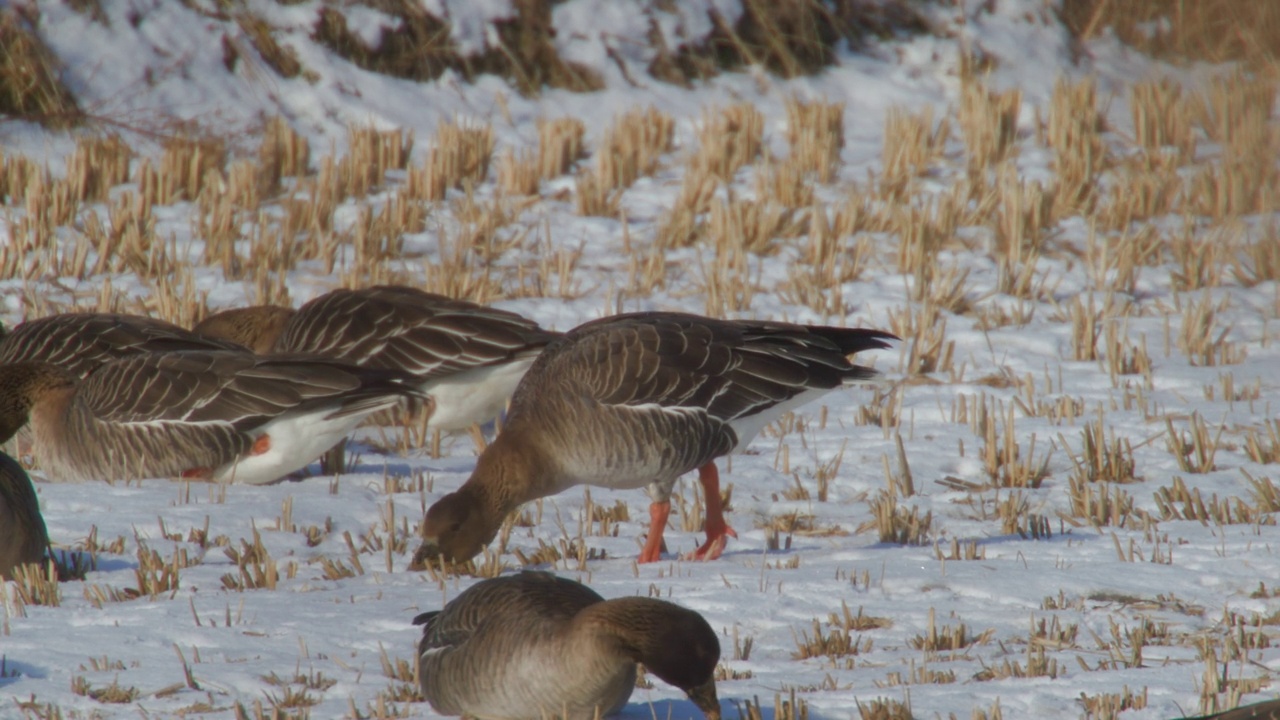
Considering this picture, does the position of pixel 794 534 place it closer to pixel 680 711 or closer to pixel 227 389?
pixel 680 711

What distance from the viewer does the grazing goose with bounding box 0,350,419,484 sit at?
7398 millimetres

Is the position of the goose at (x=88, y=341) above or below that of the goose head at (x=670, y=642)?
above

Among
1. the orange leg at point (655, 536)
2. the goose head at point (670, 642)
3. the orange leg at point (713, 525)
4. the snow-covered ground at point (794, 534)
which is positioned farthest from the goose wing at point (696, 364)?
the goose head at point (670, 642)

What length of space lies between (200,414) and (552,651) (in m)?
4.22

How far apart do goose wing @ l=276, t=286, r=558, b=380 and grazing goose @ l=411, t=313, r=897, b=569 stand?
155 centimetres

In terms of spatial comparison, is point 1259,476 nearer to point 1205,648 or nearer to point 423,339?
point 1205,648

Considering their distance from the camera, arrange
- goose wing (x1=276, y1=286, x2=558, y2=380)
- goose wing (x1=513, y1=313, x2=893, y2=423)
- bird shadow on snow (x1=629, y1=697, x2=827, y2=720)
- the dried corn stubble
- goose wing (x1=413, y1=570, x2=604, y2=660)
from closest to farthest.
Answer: goose wing (x1=413, y1=570, x2=604, y2=660)
bird shadow on snow (x1=629, y1=697, x2=827, y2=720)
goose wing (x1=513, y1=313, x2=893, y2=423)
goose wing (x1=276, y1=286, x2=558, y2=380)
the dried corn stubble

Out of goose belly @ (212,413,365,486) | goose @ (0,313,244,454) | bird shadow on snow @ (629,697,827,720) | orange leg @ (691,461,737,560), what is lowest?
bird shadow on snow @ (629,697,827,720)

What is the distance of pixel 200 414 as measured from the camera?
7438 mm

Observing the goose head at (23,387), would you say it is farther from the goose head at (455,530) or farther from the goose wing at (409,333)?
the goose head at (455,530)

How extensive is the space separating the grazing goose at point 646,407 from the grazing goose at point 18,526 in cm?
157

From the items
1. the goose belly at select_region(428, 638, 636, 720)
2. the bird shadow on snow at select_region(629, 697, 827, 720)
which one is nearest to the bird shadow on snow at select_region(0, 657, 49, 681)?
the goose belly at select_region(428, 638, 636, 720)

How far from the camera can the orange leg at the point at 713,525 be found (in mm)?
6290

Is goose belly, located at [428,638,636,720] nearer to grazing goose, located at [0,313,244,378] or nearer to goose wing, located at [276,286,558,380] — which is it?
goose wing, located at [276,286,558,380]
